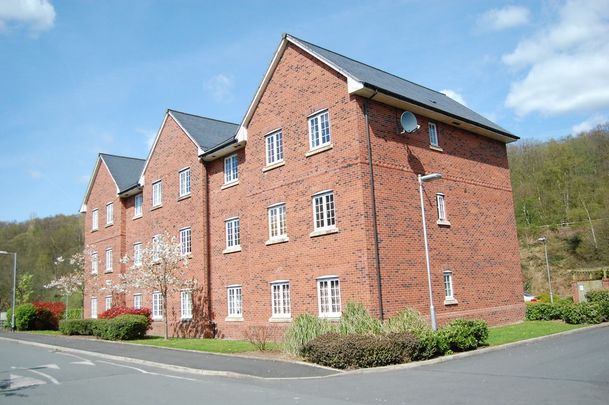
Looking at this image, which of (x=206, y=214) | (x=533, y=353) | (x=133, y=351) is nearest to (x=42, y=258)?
(x=206, y=214)

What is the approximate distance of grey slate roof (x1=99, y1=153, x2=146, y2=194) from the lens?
117 feet

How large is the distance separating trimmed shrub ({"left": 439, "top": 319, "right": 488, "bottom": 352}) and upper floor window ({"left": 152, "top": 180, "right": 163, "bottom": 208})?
19667 millimetres

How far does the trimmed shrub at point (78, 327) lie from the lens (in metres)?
29.7

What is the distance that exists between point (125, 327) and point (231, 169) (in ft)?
30.5

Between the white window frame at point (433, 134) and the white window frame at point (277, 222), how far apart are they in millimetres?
6700

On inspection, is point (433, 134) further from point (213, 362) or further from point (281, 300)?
point (213, 362)

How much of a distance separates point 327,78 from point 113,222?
73.8ft

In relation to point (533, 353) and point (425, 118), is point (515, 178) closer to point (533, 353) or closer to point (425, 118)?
point (425, 118)

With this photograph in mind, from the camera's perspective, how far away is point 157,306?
2953 centimetres

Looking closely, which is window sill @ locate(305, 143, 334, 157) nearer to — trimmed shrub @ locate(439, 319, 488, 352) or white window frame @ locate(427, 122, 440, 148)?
white window frame @ locate(427, 122, 440, 148)

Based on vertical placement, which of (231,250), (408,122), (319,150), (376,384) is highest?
(408,122)

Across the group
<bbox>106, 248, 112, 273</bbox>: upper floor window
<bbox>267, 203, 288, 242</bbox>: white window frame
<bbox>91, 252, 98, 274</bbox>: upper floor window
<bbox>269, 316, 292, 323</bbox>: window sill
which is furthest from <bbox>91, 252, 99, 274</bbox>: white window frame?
<bbox>269, 316, 292, 323</bbox>: window sill

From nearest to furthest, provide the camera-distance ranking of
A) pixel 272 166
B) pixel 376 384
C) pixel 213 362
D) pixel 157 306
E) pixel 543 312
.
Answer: pixel 376 384 → pixel 213 362 → pixel 272 166 → pixel 543 312 → pixel 157 306

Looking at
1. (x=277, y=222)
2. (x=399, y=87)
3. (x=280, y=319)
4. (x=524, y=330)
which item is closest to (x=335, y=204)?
(x=277, y=222)
